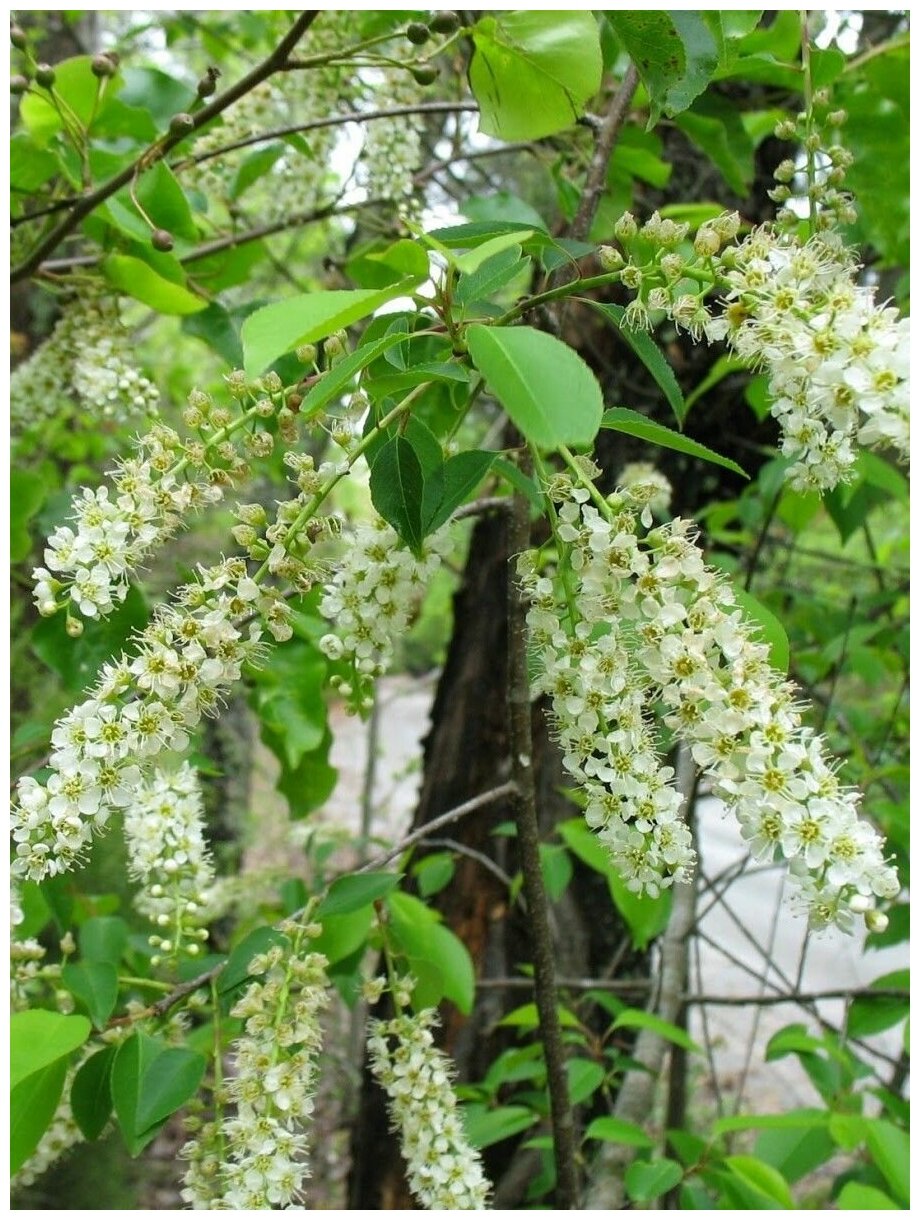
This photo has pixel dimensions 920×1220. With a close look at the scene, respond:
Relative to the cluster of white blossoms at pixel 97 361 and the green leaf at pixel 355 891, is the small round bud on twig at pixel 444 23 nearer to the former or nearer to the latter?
the cluster of white blossoms at pixel 97 361

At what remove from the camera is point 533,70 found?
1.04m

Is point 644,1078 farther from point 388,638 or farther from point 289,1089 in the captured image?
point 388,638

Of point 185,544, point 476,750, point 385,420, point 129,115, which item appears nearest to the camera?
point 385,420

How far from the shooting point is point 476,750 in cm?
228

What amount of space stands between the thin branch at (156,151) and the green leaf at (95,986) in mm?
901

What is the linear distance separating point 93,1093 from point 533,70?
1.14m

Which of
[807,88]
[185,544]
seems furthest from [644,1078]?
[185,544]

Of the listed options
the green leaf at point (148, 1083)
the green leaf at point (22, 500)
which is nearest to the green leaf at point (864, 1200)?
the green leaf at point (148, 1083)

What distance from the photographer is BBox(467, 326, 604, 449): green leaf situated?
59 cm

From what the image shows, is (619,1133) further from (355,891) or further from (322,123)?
(322,123)

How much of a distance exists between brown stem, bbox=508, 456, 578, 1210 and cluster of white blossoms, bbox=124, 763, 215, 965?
0.39 m

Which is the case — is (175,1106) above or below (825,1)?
below

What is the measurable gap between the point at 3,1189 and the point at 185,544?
13.2 feet

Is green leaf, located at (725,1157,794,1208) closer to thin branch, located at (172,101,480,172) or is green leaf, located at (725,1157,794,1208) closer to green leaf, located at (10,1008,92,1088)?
green leaf, located at (10,1008,92,1088)
